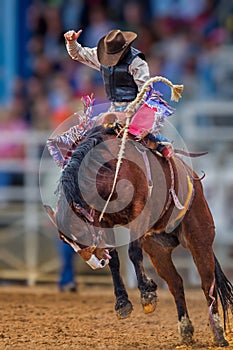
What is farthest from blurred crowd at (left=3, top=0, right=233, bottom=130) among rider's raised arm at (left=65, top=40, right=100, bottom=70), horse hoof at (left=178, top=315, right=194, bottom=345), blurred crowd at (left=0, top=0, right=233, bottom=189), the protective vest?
horse hoof at (left=178, top=315, right=194, bottom=345)

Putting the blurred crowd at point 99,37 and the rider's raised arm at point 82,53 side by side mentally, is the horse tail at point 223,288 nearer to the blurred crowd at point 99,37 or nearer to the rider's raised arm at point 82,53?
the rider's raised arm at point 82,53

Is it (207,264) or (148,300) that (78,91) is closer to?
(207,264)

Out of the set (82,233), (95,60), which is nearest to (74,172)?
(82,233)

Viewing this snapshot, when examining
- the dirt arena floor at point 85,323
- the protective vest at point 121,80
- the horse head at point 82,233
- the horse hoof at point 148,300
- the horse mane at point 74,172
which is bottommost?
the dirt arena floor at point 85,323

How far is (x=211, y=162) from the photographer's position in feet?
35.3

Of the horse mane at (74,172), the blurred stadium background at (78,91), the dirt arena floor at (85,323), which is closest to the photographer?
the horse mane at (74,172)

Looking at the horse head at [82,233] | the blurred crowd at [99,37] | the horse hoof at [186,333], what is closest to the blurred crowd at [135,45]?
the blurred crowd at [99,37]

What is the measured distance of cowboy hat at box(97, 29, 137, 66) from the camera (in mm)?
6336

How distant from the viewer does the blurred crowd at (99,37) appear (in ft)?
38.4

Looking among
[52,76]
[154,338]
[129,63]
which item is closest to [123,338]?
[154,338]

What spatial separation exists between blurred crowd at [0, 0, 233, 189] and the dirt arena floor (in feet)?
8.87

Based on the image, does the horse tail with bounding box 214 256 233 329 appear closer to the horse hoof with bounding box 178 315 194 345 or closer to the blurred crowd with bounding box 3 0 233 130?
the horse hoof with bounding box 178 315 194 345

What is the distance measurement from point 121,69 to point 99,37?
622 cm

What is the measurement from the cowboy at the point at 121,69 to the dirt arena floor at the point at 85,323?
1448mm
